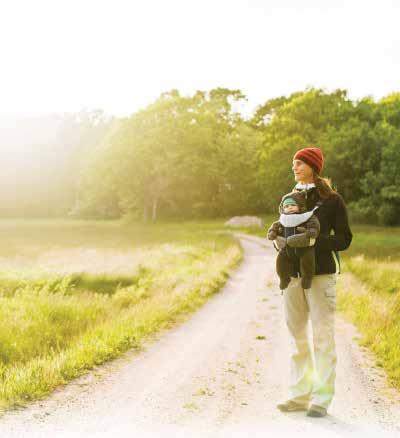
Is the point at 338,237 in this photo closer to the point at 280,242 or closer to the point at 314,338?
the point at 280,242

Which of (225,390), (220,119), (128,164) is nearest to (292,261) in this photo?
(225,390)

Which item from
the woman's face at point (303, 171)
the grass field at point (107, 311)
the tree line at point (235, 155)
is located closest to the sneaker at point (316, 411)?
the grass field at point (107, 311)

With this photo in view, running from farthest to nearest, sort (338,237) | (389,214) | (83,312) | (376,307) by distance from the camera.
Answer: (389,214), (83,312), (376,307), (338,237)

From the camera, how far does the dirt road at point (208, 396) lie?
4.90m

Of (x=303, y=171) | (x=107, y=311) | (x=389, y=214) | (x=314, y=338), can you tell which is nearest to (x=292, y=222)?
(x=303, y=171)

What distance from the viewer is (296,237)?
4.92 metres

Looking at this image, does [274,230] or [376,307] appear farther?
[376,307]

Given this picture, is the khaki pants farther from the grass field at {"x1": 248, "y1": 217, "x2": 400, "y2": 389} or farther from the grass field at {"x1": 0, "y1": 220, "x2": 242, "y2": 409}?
the grass field at {"x1": 0, "y1": 220, "x2": 242, "y2": 409}

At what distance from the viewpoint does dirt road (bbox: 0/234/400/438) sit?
16.1 feet

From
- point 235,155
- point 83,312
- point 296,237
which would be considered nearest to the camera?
point 296,237

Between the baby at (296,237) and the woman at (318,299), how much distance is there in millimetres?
84

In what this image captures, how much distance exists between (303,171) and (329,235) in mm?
648

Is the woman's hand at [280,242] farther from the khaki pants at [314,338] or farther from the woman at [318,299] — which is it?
the khaki pants at [314,338]

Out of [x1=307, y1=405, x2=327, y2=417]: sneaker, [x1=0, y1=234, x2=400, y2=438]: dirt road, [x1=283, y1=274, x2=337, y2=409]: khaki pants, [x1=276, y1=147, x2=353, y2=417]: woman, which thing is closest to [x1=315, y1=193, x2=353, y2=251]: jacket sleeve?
[x1=276, y1=147, x2=353, y2=417]: woman
